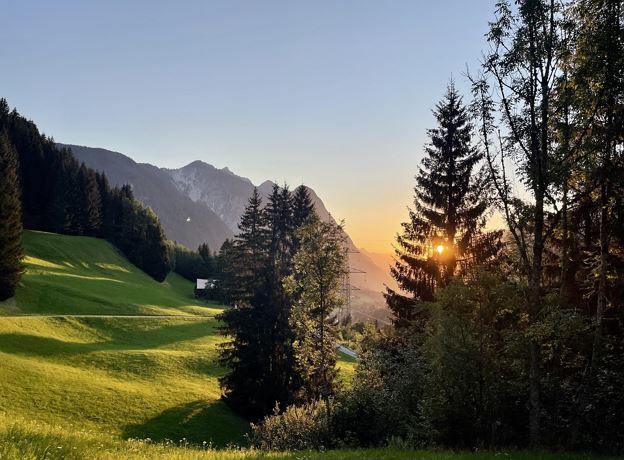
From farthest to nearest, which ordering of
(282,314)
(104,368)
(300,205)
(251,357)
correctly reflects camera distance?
(300,205)
(104,368)
(282,314)
(251,357)

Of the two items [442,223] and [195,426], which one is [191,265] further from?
[442,223]

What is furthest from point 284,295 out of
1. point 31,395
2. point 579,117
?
point 579,117

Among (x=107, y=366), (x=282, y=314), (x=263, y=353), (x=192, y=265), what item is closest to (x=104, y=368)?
(x=107, y=366)

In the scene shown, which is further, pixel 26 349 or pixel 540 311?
pixel 26 349

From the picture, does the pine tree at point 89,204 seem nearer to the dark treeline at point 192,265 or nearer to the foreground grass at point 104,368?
the dark treeline at point 192,265

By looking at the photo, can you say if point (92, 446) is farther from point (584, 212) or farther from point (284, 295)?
point (284, 295)

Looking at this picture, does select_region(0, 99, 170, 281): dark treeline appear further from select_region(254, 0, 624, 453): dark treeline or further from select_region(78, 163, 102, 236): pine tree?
select_region(254, 0, 624, 453): dark treeline

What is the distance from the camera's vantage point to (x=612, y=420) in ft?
50.0

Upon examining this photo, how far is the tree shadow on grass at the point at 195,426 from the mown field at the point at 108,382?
0.08 metres

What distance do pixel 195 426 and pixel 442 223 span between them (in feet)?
70.0

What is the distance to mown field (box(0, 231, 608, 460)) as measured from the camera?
38.2 feet

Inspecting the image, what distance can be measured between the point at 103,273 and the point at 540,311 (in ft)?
289

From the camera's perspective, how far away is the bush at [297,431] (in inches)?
810

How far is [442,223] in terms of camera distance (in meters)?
28.5
